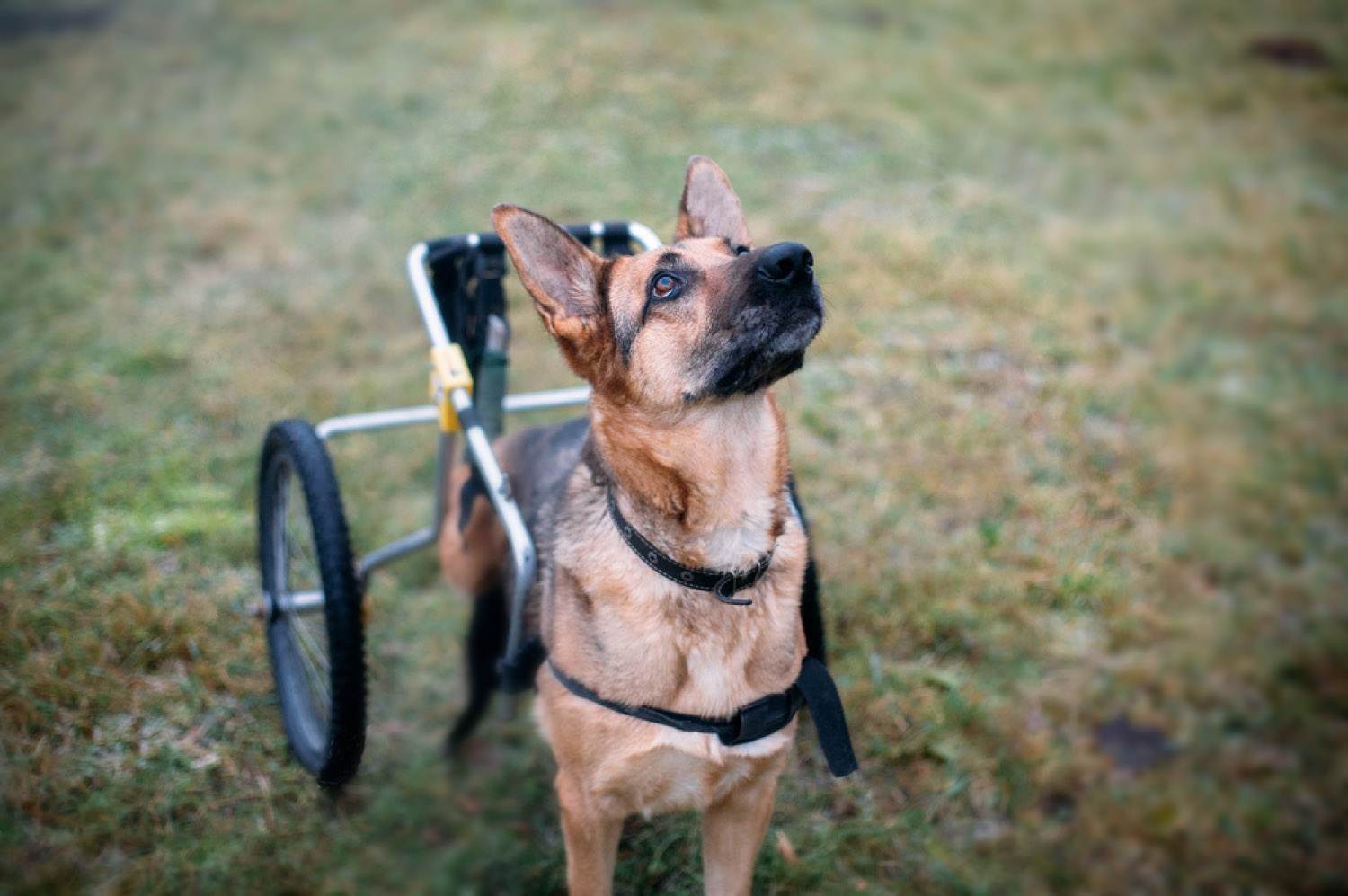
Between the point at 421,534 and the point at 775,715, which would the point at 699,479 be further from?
the point at 421,534

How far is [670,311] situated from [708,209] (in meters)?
0.62

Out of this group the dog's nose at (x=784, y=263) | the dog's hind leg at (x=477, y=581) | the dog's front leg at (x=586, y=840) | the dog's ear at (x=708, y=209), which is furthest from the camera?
the dog's hind leg at (x=477, y=581)

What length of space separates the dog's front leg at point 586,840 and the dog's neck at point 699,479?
0.82 meters

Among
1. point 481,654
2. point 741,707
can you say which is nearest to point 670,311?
Result: point 741,707

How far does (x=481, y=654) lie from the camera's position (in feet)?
11.9

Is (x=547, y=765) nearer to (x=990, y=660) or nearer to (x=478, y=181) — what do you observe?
(x=990, y=660)

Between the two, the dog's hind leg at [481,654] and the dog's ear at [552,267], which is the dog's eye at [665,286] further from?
the dog's hind leg at [481,654]

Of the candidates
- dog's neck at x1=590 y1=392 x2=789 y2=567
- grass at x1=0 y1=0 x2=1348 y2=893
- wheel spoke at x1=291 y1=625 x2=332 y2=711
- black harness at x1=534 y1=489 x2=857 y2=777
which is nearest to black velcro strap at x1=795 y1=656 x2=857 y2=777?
black harness at x1=534 y1=489 x2=857 y2=777

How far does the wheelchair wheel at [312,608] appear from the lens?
101 inches

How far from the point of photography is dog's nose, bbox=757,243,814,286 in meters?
2.29

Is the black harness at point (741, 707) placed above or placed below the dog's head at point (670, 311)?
below

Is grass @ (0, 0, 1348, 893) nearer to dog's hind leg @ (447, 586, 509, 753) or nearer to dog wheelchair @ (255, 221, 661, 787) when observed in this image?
dog's hind leg @ (447, 586, 509, 753)

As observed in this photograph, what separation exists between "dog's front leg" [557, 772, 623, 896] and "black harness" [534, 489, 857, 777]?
34 cm

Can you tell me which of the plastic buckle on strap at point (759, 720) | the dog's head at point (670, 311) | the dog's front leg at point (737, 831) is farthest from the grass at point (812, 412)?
the dog's head at point (670, 311)
